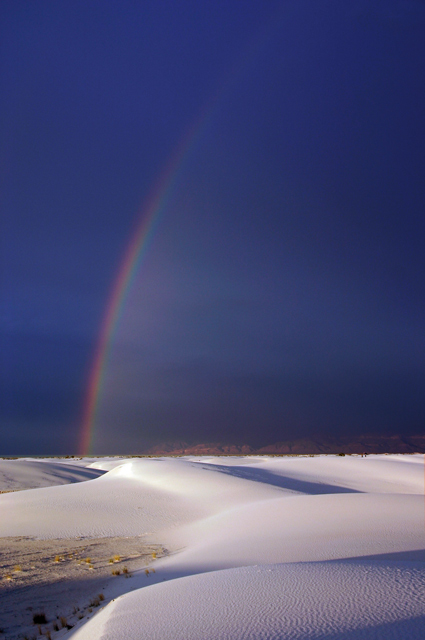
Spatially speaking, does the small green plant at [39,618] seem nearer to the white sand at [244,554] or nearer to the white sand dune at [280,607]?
the white sand at [244,554]

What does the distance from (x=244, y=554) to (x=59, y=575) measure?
3.85 meters

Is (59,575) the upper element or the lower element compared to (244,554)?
lower

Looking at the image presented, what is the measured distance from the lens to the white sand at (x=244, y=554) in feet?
14.2

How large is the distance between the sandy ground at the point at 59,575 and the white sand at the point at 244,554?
48 cm

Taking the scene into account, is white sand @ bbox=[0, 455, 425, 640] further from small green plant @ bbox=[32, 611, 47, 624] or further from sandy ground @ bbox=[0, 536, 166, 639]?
small green plant @ bbox=[32, 611, 47, 624]

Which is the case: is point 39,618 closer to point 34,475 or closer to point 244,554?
point 244,554

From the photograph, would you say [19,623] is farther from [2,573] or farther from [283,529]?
[283,529]

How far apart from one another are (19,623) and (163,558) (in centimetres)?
392

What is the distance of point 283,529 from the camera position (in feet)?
37.5

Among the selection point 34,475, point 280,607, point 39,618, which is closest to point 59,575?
point 39,618

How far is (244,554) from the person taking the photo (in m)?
9.29

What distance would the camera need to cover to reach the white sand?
4.32 metres

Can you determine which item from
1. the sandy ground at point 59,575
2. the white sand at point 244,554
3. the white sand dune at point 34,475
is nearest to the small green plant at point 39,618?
the sandy ground at point 59,575

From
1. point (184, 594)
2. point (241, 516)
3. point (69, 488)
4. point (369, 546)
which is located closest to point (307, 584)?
point (184, 594)
